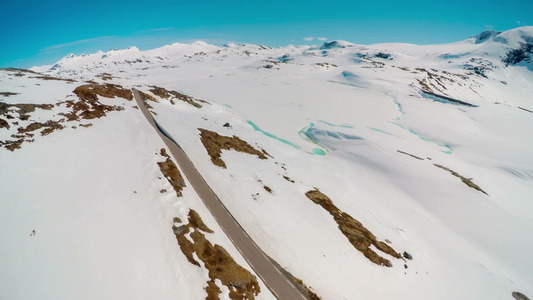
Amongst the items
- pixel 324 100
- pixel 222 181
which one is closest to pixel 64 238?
pixel 222 181

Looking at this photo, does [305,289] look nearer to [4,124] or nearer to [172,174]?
[172,174]

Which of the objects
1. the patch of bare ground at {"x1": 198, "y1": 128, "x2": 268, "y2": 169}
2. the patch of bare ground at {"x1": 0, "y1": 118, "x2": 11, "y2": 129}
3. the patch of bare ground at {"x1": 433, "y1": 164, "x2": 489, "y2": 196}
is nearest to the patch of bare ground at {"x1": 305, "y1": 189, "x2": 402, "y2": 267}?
the patch of bare ground at {"x1": 198, "y1": 128, "x2": 268, "y2": 169}

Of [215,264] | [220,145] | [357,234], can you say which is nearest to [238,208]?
[215,264]

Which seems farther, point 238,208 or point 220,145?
point 220,145

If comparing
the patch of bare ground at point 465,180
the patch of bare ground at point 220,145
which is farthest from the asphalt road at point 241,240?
the patch of bare ground at point 465,180

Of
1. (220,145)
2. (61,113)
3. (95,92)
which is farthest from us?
(95,92)

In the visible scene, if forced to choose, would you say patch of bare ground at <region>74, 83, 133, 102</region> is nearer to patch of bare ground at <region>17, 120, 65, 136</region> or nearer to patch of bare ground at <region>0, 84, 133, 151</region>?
patch of bare ground at <region>0, 84, 133, 151</region>

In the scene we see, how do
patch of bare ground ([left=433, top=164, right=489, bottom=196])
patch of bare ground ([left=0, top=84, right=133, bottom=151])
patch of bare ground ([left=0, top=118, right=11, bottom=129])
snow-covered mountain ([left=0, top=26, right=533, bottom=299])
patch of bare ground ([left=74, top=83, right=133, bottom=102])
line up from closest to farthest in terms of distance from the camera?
1. snow-covered mountain ([left=0, top=26, right=533, bottom=299])
2. patch of bare ground ([left=0, top=84, right=133, bottom=151])
3. patch of bare ground ([left=0, top=118, right=11, bottom=129])
4. patch of bare ground ([left=433, top=164, right=489, bottom=196])
5. patch of bare ground ([left=74, top=83, right=133, bottom=102])
